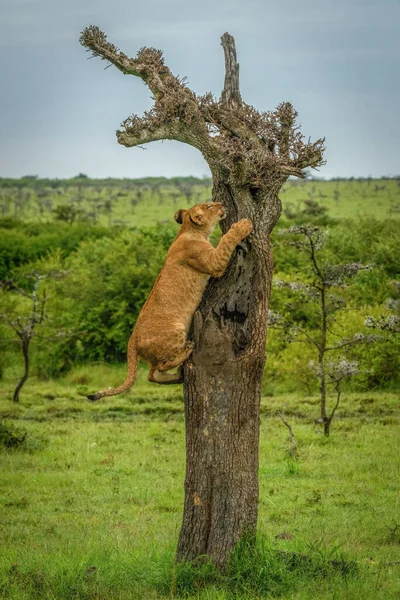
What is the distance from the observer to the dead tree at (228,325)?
7523 millimetres

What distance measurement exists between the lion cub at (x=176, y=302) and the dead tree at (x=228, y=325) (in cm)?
14

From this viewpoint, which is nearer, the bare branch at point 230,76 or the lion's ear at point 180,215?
the bare branch at point 230,76

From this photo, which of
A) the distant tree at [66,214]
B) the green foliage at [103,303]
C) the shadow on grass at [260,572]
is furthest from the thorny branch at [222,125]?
the distant tree at [66,214]

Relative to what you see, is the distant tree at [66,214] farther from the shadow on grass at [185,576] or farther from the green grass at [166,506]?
the shadow on grass at [185,576]

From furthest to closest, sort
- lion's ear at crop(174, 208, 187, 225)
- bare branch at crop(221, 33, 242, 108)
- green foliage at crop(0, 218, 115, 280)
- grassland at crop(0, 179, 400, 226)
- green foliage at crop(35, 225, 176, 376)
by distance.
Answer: grassland at crop(0, 179, 400, 226) → green foliage at crop(0, 218, 115, 280) → green foliage at crop(35, 225, 176, 376) → lion's ear at crop(174, 208, 187, 225) → bare branch at crop(221, 33, 242, 108)

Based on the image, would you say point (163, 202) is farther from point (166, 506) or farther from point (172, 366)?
point (172, 366)

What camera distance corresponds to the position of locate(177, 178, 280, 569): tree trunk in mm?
7551

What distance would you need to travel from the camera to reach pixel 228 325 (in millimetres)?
7652

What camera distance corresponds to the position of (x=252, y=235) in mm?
7582

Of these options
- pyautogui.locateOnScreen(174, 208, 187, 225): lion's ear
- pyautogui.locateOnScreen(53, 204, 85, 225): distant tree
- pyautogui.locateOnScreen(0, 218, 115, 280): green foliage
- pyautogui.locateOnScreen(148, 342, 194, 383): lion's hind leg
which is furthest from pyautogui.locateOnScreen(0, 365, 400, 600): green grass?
pyautogui.locateOnScreen(53, 204, 85, 225): distant tree

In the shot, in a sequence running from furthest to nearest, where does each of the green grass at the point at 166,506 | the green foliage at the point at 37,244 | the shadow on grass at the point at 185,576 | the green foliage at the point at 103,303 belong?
the green foliage at the point at 37,244, the green foliage at the point at 103,303, the green grass at the point at 166,506, the shadow on grass at the point at 185,576

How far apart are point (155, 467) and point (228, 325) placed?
18.9 ft

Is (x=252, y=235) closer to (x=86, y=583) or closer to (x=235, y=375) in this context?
(x=235, y=375)

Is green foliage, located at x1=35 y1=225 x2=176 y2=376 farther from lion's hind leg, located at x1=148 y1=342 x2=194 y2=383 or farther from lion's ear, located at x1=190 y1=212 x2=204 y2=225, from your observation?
lion's ear, located at x1=190 y1=212 x2=204 y2=225
